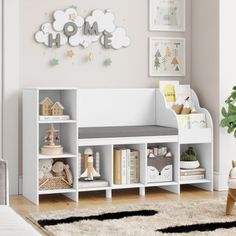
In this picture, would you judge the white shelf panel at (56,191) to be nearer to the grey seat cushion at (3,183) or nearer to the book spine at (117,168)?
the book spine at (117,168)

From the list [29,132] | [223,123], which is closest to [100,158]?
[29,132]

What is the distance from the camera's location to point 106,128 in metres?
5.20

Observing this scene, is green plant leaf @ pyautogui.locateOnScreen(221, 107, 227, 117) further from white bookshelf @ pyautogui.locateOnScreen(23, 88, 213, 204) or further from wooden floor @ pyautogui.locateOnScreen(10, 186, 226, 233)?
wooden floor @ pyautogui.locateOnScreen(10, 186, 226, 233)

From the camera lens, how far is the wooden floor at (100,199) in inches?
183

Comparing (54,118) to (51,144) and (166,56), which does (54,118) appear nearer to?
(51,144)

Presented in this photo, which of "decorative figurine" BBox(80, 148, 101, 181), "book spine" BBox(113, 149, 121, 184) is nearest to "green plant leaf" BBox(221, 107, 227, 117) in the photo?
"book spine" BBox(113, 149, 121, 184)

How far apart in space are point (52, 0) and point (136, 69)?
0.99 metres

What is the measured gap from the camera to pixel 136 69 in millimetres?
5590

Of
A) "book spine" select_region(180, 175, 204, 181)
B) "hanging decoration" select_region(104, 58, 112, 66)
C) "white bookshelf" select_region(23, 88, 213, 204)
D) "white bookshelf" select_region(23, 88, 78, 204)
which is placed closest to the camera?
"white bookshelf" select_region(23, 88, 78, 204)

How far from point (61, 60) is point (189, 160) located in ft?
4.68

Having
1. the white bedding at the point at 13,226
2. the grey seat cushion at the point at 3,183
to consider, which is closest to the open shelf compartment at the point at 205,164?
the grey seat cushion at the point at 3,183

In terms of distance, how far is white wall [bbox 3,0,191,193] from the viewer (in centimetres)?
511

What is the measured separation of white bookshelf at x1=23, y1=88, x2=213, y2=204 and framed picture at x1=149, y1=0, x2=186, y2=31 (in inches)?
24.7

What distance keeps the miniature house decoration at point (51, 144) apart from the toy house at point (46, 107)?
6.4 inches
